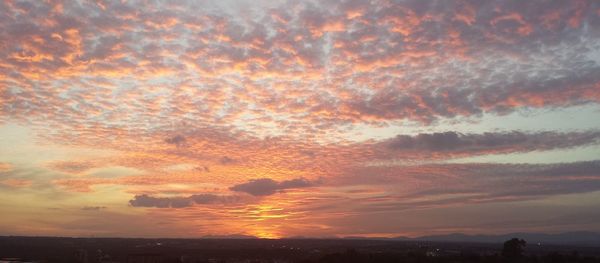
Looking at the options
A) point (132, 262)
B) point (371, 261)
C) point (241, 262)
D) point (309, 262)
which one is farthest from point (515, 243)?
point (132, 262)

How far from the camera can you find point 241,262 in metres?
144

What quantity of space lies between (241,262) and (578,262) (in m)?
83.0

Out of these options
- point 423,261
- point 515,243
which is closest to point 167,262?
point 423,261

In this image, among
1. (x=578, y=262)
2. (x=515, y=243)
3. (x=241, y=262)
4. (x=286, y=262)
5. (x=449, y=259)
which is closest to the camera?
(x=578, y=262)

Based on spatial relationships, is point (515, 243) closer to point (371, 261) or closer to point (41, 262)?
point (371, 261)

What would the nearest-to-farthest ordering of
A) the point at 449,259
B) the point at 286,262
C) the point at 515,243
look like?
the point at 449,259, the point at 515,243, the point at 286,262

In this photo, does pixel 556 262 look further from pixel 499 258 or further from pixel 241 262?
pixel 241 262

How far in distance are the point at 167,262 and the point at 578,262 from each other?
92614mm

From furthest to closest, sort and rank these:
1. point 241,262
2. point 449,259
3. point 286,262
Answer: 1. point 241,262
2. point 286,262
3. point 449,259

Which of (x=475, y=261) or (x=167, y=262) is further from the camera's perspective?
(x=167, y=262)

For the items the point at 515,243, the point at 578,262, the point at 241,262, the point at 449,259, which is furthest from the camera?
the point at 241,262

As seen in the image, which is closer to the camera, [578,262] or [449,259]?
[578,262]

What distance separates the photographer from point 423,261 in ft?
340

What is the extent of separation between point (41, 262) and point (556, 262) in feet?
398
